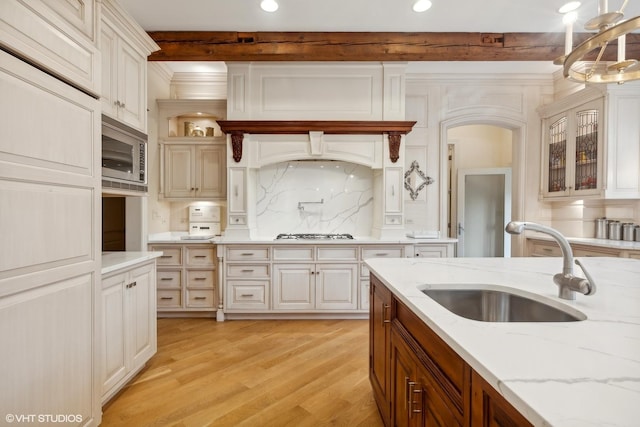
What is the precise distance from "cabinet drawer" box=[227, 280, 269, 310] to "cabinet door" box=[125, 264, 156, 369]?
1014mm

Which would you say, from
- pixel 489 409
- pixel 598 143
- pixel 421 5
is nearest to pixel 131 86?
pixel 421 5

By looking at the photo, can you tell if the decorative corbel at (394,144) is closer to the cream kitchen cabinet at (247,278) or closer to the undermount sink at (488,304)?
the cream kitchen cabinet at (247,278)

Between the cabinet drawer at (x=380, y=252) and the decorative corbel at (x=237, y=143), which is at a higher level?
the decorative corbel at (x=237, y=143)

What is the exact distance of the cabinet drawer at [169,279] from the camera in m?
3.48

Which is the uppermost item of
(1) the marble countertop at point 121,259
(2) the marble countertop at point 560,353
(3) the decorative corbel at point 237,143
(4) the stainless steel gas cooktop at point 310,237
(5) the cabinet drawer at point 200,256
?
(3) the decorative corbel at point 237,143

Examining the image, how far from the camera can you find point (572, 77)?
1859 mm

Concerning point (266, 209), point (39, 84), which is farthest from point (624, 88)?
point (39, 84)

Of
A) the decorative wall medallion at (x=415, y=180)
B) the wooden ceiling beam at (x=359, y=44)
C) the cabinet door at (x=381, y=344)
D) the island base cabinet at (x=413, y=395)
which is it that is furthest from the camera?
the decorative wall medallion at (x=415, y=180)

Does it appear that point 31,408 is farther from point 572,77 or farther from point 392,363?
point 572,77

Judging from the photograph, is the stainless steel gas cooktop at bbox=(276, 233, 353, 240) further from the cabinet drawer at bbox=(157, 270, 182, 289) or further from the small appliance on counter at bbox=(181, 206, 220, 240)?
the cabinet drawer at bbox=(157, 270, 182, 289)

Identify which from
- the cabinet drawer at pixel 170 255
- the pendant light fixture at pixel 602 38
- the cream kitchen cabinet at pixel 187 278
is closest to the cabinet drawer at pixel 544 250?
the pendant light fixture at pixel 602 38

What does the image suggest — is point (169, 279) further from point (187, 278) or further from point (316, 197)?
→ point (316, 197)

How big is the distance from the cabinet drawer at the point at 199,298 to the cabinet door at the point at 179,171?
1.24 meters

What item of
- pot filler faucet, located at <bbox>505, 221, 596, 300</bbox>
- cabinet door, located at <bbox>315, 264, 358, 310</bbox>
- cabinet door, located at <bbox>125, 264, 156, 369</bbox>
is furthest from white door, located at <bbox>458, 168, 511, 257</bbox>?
cabinet door, located at <bbox>125, 264, 156, 369</bbox>
